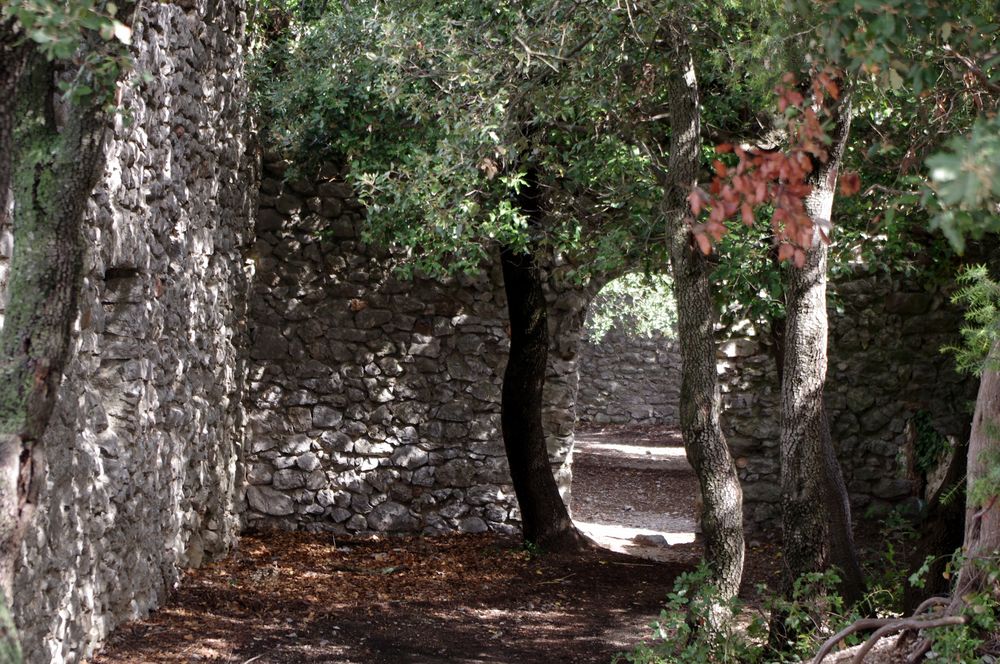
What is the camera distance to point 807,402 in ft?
13.9

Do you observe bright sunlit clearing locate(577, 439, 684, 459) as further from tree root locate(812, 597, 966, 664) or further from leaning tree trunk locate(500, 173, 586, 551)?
tree root locate(812, 597, 966, 664)

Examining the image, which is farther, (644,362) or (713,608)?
(644,362)

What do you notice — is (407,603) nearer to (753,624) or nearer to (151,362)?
(151,362)

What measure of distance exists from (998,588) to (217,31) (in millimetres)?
5122

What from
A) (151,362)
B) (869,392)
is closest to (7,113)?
(151,362)

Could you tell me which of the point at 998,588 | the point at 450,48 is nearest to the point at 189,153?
the point at 450,48

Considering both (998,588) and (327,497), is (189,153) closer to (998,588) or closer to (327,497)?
(327,497)

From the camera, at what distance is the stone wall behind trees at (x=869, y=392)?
7547 millimetres

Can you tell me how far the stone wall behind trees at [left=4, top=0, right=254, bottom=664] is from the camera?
3961mm

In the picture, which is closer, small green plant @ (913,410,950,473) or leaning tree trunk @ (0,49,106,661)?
leaning tree trunk @ (0,49,106,661)

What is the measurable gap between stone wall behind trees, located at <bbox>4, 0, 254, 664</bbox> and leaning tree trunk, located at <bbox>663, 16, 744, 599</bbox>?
2201 millimetres

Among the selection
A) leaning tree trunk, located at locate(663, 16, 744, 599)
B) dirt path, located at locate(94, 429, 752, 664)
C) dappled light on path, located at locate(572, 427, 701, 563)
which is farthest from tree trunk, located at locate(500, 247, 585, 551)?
leaning tree trunk, located at locate(663, 16, 744, 599)

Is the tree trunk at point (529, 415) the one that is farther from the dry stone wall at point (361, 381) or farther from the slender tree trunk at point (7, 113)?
the slender tree trunk at point (7, 113)

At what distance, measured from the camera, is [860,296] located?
7.65m
